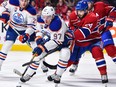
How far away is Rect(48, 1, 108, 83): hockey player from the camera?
454cm

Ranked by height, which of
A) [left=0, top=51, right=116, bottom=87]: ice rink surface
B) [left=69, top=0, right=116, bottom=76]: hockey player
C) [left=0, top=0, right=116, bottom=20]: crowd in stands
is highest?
[left=0, top=0, right=116, bottom=20]: crowd in stands

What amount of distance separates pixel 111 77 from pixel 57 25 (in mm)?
1503

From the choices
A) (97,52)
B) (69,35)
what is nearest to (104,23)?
(97,52)

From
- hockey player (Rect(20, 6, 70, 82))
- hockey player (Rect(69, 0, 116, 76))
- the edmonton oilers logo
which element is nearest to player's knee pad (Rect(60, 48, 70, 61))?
hockey player (Rect(20, 6, 70, 82))

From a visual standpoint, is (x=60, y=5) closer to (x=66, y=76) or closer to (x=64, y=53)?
(x=66, y=76)

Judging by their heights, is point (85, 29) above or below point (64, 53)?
above

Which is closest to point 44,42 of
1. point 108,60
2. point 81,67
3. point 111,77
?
point 111,77

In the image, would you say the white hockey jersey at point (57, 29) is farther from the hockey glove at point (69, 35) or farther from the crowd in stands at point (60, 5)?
the crowd in stands at point (60, 5)

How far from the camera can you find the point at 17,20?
5406mm

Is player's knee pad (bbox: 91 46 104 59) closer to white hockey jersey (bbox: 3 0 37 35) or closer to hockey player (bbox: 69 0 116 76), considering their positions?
hockey player (bbox: 69 0 116 76)

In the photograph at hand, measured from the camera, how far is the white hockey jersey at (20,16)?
5.33 meters

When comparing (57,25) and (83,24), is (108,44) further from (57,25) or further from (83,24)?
(57,25)

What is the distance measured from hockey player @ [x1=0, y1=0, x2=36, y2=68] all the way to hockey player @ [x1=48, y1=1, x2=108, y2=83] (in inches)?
23.1

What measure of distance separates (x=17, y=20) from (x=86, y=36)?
47.4 inches
